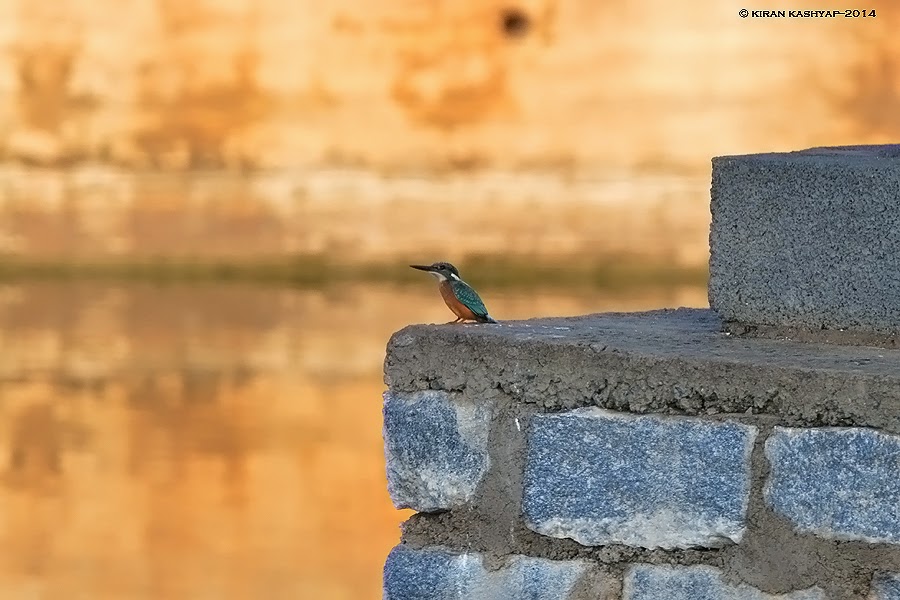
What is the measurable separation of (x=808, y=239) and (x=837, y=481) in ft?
1.46

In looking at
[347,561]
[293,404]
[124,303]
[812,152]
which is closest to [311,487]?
[347,561]

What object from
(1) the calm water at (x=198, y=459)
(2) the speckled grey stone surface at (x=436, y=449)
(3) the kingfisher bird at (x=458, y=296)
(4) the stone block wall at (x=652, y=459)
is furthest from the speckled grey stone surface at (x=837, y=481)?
(1) the calm water at (x=198, y=459)

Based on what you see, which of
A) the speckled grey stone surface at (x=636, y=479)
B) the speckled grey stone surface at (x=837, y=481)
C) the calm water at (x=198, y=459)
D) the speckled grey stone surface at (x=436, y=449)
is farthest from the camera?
the calm water at (x=198, y=459)

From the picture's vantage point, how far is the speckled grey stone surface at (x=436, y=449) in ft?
8.51

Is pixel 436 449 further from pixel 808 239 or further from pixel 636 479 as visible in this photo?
pixel 808 239

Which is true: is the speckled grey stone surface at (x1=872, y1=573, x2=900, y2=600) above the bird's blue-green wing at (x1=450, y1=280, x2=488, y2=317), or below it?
below

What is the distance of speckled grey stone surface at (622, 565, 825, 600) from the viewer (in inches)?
95.6

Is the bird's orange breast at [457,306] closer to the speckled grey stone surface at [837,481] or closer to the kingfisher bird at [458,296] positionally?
the kingfisher bird at [458,296]

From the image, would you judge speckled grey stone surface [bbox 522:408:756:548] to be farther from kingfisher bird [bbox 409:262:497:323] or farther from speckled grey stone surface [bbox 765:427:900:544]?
kingfisher bird [bbox 409:262:497:323]

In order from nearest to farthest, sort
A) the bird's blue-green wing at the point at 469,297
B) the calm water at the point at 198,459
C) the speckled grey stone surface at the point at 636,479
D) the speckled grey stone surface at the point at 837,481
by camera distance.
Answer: the speckled grey stone surface at the point at 837,481
the speckled grey stone surface at the point at 636,479
the bird's blue-green wing at the point at 469,297
the calm water at the point at 198,459

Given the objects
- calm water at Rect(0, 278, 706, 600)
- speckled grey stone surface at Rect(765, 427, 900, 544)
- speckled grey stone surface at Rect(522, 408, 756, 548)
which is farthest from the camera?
calm water at Rect(0, 278, 706, 600)

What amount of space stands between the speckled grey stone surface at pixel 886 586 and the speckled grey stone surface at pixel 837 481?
53 millimetres

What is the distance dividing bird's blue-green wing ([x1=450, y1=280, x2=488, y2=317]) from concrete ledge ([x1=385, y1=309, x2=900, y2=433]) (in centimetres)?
28

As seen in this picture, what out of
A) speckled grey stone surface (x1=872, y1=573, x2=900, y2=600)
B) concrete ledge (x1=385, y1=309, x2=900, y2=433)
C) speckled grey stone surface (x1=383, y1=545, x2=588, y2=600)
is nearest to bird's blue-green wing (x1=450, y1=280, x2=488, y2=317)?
concrete ledge (x1=385, y1=309, x2=900, y2=433)
